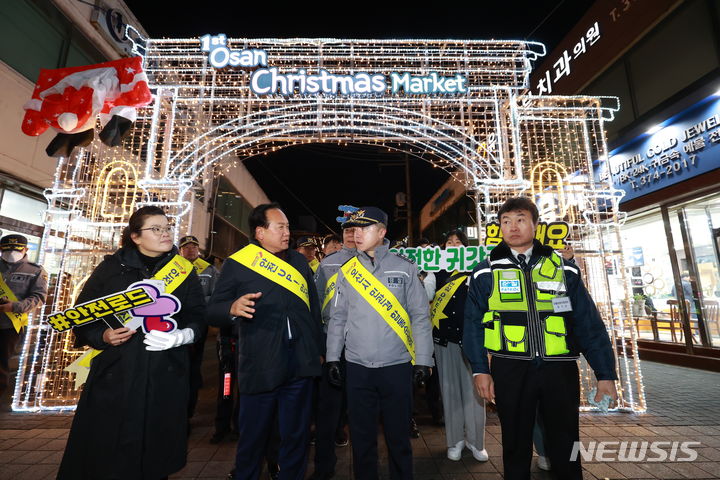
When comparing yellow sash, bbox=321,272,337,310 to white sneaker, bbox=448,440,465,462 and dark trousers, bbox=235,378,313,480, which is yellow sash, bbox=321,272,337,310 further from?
white sneaker, bbox=448,440,465,462

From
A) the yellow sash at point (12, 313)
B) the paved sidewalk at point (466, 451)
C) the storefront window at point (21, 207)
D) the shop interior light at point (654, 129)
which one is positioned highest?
the shop interior light at point (654, 129)

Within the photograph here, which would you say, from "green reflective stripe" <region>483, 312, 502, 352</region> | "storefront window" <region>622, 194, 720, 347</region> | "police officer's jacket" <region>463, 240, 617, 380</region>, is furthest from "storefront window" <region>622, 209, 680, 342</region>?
"green reflective stripe" <region>483, 312, 502, 352</region>

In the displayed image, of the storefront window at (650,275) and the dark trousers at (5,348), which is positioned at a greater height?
the storefront window at (650,275)

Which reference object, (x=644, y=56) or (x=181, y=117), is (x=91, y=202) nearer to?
(x=181, y=117)

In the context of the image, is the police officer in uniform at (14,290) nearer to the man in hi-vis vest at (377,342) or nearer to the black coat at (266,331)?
the black coat at (266,331)

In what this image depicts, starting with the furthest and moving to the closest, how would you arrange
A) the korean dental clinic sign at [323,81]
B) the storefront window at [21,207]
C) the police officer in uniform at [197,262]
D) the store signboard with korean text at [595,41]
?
the store signboard with korean text at [595,41], the storefront window at [21,207], the korean dental clinic sign at [323,81], the police officer in uniform at [197,262]

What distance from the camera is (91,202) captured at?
536 centimetres

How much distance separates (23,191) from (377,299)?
28.8 ft

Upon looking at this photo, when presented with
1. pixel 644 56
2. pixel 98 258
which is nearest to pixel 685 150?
pixel 644 56

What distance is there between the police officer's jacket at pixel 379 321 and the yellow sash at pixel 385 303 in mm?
30

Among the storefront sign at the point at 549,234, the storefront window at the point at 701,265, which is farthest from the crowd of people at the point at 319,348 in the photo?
the storefront window at the point at 701,265

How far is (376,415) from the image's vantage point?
8.46ft

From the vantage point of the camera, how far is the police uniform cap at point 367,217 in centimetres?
283

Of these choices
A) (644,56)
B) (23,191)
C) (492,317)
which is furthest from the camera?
(644,56)
